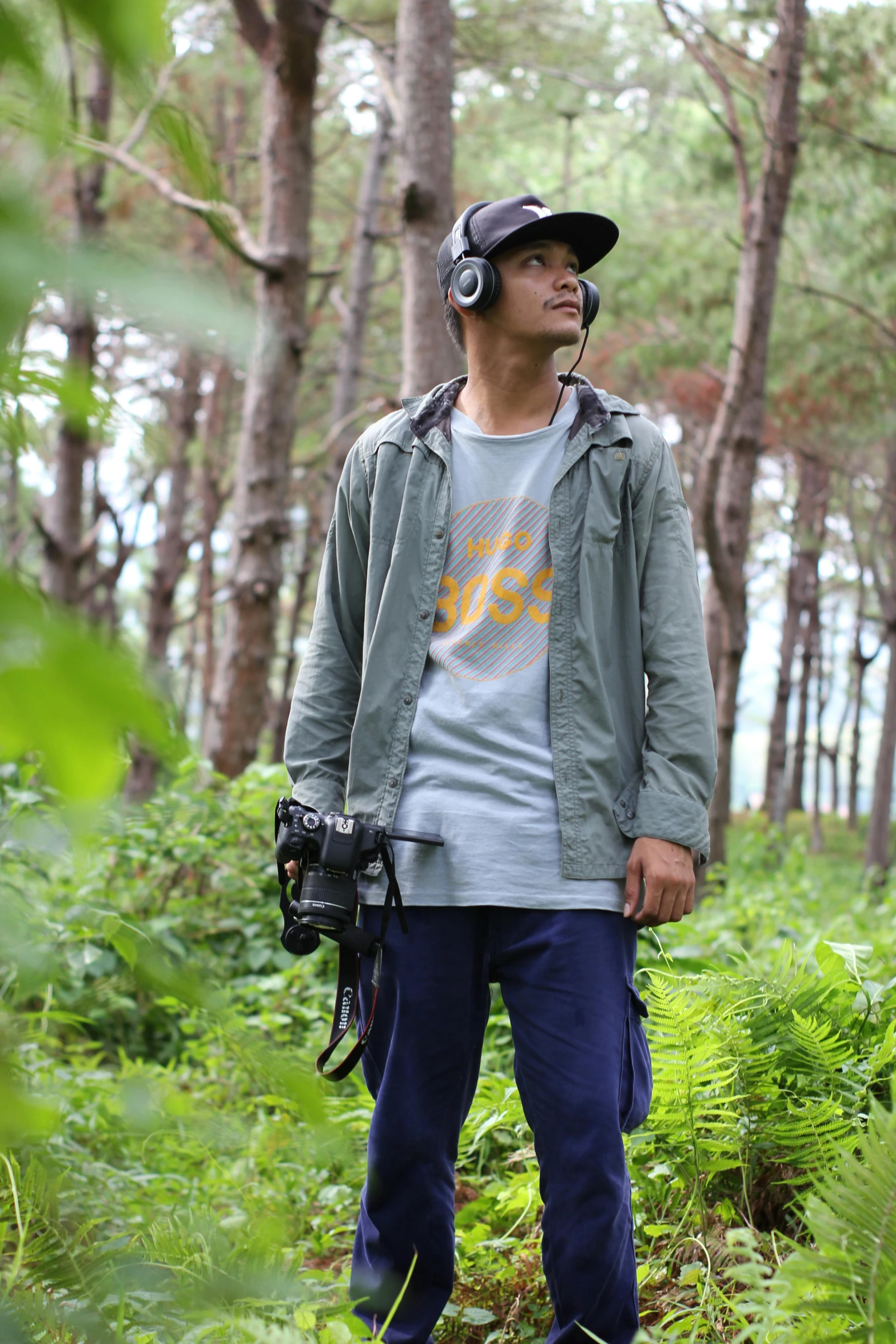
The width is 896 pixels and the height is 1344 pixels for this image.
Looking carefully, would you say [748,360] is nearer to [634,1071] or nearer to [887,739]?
[634,1071]

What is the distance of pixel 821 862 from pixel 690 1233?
1776cm

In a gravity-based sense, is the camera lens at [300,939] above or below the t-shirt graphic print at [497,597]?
below

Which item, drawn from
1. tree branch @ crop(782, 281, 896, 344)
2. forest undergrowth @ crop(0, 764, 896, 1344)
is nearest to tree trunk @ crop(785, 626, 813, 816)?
tree branch @ crop(782, 281, 896, 344)

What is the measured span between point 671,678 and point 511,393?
0.70 metres

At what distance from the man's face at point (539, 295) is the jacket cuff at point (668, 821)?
3.07ft

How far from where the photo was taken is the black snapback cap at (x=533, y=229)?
242cm

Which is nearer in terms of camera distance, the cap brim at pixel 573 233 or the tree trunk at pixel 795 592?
the cap brim at pixel 573 233

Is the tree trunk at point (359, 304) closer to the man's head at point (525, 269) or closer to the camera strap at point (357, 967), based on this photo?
the man's head at point (525, 269)

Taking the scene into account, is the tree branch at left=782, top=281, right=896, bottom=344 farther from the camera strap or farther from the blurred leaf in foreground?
the blurred leaf in foreground

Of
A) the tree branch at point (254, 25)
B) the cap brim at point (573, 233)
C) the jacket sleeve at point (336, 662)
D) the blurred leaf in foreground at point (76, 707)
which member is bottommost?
the blurred leaf in foreground at point (76, 707)

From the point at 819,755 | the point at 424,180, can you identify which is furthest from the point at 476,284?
the point at 819,755

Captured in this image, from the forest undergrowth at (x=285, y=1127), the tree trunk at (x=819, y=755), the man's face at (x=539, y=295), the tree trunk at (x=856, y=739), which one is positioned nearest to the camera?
the forest undergrowth at (x=285, y=1127)

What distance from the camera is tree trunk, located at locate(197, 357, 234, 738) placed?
51.5 ft

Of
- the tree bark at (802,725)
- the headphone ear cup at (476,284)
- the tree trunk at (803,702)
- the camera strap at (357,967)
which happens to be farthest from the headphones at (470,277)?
the tree bark at (802,725)
